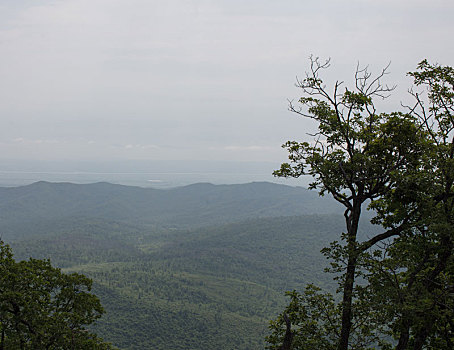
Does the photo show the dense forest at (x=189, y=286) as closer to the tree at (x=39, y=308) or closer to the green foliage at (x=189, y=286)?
the green foliage at (x=189, y=286)

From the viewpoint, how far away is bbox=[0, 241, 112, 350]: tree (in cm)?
1213

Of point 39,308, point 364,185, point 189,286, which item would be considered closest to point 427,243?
point 364,185

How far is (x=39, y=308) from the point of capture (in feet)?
41.6

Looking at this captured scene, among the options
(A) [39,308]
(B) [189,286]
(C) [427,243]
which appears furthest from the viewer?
(B) [189,286]

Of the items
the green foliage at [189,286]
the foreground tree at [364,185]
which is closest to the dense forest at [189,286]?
the green foliage at [189,286]

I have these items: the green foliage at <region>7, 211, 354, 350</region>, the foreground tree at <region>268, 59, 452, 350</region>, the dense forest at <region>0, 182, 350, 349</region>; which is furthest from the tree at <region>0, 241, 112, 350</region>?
the green foliage at <region>7, 211, 354, 350</region>

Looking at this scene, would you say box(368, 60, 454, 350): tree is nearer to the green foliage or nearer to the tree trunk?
the tree trunk

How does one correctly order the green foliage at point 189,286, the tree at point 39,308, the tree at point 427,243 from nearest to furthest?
the tree at point 427,243 → the tree at point 39,308 → the green foliage at point 189,286

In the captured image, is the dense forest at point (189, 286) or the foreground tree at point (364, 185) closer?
the foreground tree at point (364, 185)

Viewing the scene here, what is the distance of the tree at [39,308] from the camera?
1213cm

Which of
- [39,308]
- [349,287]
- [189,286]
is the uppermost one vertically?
[349,287]

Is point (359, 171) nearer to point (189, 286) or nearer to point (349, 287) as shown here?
point (349, 287)

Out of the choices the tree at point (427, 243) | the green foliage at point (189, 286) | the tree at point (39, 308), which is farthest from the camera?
the green foliage at point (189, 286)

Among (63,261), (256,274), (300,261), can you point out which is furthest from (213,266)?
(63,261)
